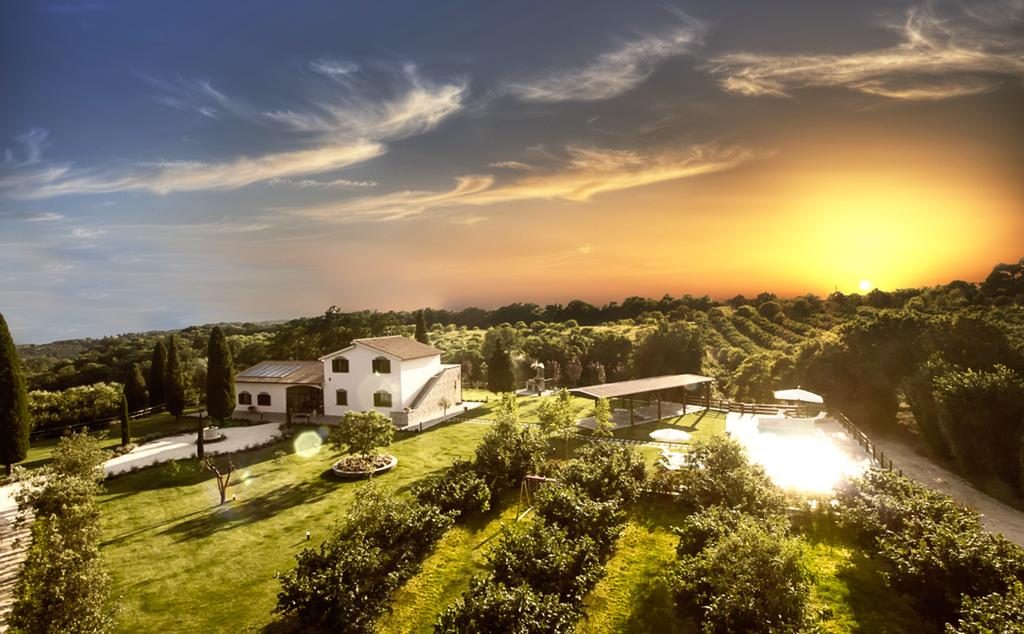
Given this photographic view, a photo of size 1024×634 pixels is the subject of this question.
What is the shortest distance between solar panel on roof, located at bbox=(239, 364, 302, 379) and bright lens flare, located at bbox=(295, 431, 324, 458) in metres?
8.82

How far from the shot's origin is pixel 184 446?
100 ft

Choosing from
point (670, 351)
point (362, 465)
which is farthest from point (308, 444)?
point (670, 351)

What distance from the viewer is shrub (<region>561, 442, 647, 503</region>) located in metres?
20.2

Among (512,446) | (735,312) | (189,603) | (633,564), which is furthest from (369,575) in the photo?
(735,312)

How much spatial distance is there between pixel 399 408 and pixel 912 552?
30328 millimetres

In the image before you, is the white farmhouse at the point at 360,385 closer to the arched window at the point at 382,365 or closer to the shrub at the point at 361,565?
the arched window at the point at 382,365

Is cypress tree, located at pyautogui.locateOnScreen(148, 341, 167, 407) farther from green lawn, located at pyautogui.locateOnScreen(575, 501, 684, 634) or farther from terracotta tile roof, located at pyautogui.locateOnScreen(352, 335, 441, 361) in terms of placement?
green lawn, located at pyautogui.locateOnScreen(575, 501, 684, 634)

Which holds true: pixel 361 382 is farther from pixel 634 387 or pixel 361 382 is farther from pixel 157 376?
pixel 157 376

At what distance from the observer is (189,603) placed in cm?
1457

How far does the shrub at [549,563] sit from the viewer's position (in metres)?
13.7

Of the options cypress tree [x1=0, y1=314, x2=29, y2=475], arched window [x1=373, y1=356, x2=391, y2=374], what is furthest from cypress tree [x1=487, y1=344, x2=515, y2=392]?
cypress tree [x1=0, y1=314, x2=29, y2=475]

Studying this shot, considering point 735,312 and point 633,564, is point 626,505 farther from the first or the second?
point 735,312

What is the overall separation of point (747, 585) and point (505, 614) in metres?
5.69

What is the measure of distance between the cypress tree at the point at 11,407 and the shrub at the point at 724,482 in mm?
31601
